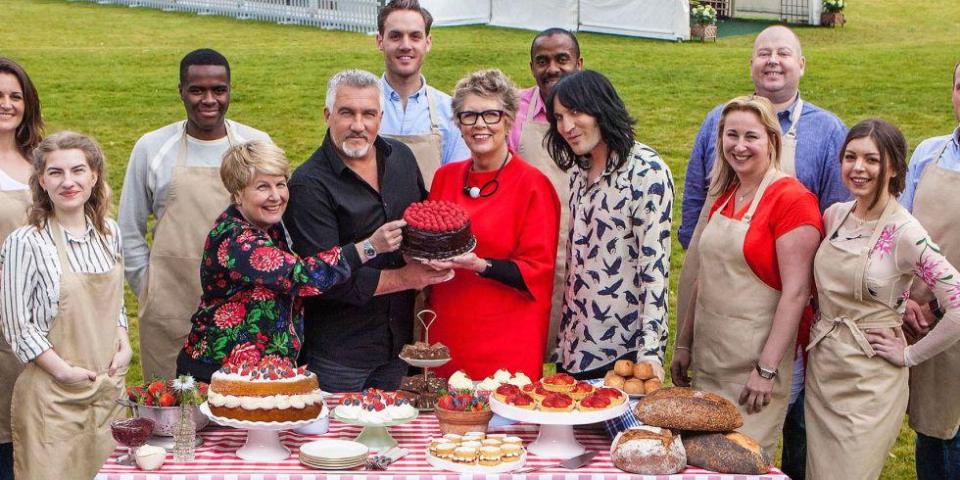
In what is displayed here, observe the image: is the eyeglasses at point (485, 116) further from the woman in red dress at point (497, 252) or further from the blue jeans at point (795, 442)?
the blue jeans at point (795, 442)

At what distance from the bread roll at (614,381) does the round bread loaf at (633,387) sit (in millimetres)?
20

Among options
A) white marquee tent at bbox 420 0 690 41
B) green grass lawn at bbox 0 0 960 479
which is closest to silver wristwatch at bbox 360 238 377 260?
green grass lawn at bbox 0 0 960 479

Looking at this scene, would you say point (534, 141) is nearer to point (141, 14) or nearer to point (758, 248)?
point (758, 248)

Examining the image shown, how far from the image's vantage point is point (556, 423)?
13.2ft

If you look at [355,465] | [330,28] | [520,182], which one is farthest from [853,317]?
[330,28]

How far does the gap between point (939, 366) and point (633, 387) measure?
1351mm

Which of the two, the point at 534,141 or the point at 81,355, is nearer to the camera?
the point at 81,355

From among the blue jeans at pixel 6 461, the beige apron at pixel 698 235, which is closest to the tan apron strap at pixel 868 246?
the beige apron at pixel 698 235

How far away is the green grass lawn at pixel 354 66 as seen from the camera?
47.4 ft

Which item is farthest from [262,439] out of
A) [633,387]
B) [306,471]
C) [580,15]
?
[580,15]

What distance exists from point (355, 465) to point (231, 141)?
2.14 m

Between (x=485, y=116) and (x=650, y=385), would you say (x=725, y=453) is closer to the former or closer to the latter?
(x=650, y=385)

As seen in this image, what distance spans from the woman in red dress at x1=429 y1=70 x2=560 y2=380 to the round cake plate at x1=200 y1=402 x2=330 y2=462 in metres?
0.94

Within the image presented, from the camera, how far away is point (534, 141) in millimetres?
5836
